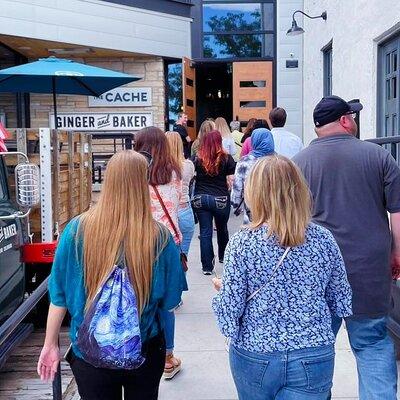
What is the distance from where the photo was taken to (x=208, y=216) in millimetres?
6816

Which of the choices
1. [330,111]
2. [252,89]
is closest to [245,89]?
[252,89]

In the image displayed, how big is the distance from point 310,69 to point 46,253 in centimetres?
960

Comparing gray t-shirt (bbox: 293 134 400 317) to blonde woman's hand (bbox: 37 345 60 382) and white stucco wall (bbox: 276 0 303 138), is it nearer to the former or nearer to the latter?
blonde woman's hand (bbox: 37 345 60 382)

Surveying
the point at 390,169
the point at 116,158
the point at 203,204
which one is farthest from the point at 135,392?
the point at 203,204

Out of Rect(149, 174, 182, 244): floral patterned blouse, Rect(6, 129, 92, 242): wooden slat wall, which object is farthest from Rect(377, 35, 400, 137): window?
Rect(149, 174, 182, 244): floral patterned blouse

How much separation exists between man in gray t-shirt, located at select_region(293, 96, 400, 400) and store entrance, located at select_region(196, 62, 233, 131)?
43.0 ft

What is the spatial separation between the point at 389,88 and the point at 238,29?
689cm

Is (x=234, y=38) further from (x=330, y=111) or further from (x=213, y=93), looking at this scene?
(x=330, y=111)

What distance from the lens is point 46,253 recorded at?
4824 mm

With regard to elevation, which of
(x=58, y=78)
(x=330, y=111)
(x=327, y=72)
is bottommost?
(x=330, y=111)

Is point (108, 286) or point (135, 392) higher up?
point (108, 286)

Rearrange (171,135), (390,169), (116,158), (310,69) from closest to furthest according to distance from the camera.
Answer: (116,158) < (390,169) < (171,135) < (310,69)

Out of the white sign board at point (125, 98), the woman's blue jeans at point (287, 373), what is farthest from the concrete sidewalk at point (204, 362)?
the white sign board at point (125, 98)

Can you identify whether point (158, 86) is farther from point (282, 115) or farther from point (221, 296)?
point (221, 296)
